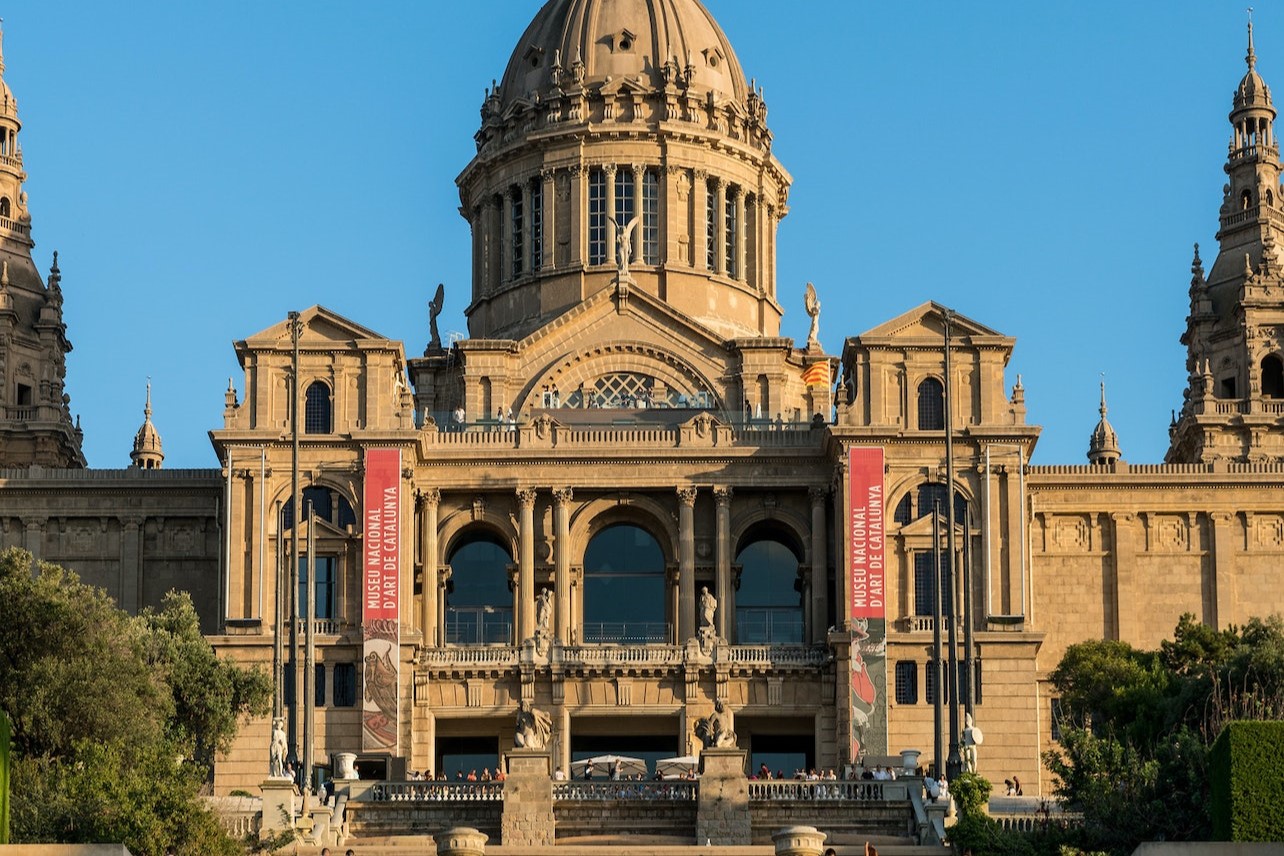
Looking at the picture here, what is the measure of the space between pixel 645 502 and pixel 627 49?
79.6 feet

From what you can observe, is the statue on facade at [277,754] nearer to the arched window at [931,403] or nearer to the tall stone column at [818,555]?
the tall stone column at [818,555]

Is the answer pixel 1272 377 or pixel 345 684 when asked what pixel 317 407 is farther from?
pixel 1272 377

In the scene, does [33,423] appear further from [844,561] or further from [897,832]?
[897,832]

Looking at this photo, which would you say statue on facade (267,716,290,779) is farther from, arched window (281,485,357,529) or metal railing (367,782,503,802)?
arched window (281,485,357,529)

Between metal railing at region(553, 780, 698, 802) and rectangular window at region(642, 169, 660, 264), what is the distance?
39498 millimetres

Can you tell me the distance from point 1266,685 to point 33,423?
175 ft

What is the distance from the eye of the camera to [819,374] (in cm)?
11388

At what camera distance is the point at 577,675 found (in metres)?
98.3

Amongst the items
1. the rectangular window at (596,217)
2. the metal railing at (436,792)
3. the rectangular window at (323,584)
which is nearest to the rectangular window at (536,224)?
the rectangular window at (596,217)

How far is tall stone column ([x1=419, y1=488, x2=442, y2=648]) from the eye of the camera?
101m

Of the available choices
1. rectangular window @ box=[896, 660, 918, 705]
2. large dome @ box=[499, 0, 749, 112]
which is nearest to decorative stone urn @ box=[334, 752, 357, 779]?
rectangular window @ box=[896, 660, 918, 705]

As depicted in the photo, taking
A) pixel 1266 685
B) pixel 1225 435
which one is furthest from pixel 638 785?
pixel 1225 435

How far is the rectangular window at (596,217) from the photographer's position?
117m

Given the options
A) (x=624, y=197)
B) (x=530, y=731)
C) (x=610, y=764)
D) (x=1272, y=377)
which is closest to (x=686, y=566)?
(x=610, y=764)
